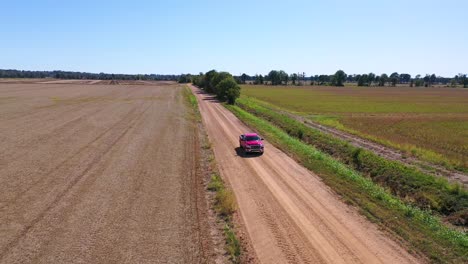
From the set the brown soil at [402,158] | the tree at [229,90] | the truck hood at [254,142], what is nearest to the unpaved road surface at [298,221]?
the truck hood at [254,142]

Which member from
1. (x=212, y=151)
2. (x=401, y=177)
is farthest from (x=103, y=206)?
(x=401, y=177)

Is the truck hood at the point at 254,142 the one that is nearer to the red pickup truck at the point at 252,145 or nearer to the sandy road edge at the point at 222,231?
the red pickup truck at the point at 252,145

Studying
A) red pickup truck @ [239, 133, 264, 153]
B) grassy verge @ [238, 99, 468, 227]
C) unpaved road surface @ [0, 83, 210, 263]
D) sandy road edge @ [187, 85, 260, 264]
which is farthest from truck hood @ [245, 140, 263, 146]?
grassy verge @ [238, 99, 468, 227]

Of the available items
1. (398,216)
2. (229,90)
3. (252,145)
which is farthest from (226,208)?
(229,90)

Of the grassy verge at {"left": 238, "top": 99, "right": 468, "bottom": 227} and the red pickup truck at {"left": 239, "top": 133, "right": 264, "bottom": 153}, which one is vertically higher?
the red pickup truck at {"left": 239, "top": 133, "right": 264, "bottom": 153}

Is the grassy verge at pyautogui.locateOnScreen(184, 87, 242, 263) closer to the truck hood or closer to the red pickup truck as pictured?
the red pickup truck

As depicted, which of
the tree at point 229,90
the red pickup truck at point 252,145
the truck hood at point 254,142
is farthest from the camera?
the tree at point 229,90

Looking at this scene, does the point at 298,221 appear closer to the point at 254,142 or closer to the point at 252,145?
the point at 252,145
